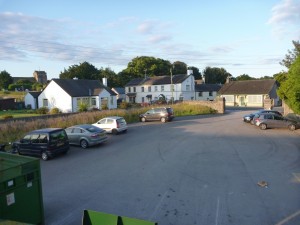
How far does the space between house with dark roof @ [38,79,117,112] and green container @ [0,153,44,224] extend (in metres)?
40.0

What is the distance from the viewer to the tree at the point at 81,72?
85.0 metres

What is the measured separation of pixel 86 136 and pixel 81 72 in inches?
2731

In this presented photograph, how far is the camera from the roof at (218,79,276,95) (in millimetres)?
59588

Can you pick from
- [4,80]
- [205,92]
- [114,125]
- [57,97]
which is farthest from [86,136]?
[4,80]

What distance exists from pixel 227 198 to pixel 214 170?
337 cm

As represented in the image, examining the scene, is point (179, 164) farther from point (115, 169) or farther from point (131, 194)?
point (131, 194)

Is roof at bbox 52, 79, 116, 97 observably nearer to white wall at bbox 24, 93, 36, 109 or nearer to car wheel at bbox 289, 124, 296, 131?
white wall at bbox 24, 93, 36, 109

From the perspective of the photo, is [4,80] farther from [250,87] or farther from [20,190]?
[20,190]

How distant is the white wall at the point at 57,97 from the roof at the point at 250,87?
34787 millimetres

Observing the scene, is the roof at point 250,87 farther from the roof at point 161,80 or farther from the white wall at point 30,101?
the white wall at point 30,101

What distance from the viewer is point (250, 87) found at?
62.0 m

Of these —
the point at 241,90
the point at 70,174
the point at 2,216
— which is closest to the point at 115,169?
the point at 70,174

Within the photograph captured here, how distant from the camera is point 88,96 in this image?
5028 cm

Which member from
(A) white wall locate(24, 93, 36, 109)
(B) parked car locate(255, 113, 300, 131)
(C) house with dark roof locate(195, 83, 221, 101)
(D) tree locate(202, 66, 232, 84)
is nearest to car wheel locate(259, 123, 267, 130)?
(B) parked car locate(255, 113, 300, 131)
